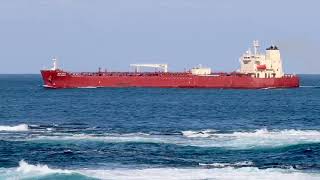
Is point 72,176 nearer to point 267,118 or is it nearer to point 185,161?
point 185,161

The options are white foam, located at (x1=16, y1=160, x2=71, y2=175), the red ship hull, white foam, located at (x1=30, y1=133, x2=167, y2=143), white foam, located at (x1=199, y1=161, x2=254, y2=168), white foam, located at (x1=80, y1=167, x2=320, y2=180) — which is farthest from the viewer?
the red ship hull

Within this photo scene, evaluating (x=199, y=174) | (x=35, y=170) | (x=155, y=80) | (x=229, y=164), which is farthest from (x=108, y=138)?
(x=155, y=80)

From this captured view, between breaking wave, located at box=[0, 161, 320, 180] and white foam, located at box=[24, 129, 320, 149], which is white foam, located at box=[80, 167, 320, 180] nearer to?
breaking wave, located at box=[0, 161, 320, 180]

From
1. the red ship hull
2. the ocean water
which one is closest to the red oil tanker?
the red ship hull

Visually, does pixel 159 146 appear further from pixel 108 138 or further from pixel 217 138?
pixel 217 138

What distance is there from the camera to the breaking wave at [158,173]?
116 ft

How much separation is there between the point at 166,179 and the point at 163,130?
2789 cm

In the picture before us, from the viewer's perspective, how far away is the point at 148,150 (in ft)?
153

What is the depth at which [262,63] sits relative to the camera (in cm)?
15588

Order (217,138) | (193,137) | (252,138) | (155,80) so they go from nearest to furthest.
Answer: (252,138), (217,138), (193,137), (155,80)

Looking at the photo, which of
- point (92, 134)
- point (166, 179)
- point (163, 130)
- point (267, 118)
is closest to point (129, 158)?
point (166, 179)

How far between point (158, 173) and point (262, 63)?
121 metres

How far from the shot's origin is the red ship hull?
15312cm

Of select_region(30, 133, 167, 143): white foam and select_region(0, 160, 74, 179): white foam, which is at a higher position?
select_region(0, 160, 74, 179): white foam
